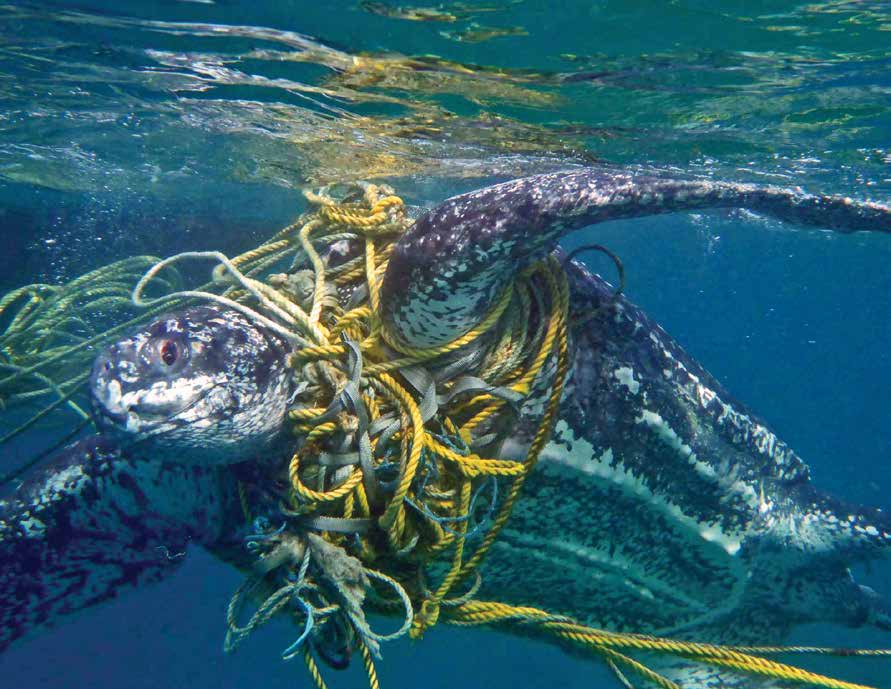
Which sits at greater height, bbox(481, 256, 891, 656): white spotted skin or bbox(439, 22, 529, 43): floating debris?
bbox(439, 22, 529, 43): floating debris

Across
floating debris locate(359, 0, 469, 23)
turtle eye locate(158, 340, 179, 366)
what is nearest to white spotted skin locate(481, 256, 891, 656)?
turtle eye locate(158, 340, 179, 366)

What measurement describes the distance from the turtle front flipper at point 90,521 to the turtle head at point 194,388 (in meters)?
0.82

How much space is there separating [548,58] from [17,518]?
6.34 metres

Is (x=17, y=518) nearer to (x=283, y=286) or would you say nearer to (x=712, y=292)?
(x=283, y=286)

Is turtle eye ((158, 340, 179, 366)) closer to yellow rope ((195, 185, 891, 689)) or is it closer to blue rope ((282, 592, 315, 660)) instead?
yellow rope ((195, 185, 891, 689))

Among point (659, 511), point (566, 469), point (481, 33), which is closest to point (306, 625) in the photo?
point (566, 469)

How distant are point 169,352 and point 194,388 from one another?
0.20 meters

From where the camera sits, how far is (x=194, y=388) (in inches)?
94.3

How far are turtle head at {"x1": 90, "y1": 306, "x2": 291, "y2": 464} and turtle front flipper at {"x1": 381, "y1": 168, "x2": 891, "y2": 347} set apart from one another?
66 cm

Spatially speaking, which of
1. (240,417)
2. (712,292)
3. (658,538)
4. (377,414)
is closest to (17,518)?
(240,417)

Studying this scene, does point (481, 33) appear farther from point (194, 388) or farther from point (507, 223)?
point (194, 388)

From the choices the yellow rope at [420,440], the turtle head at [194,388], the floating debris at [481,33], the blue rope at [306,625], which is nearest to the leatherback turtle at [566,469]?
the turtle head at [194,388]

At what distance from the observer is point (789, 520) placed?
14.4 feet

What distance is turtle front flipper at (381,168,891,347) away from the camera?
8.18 feet
